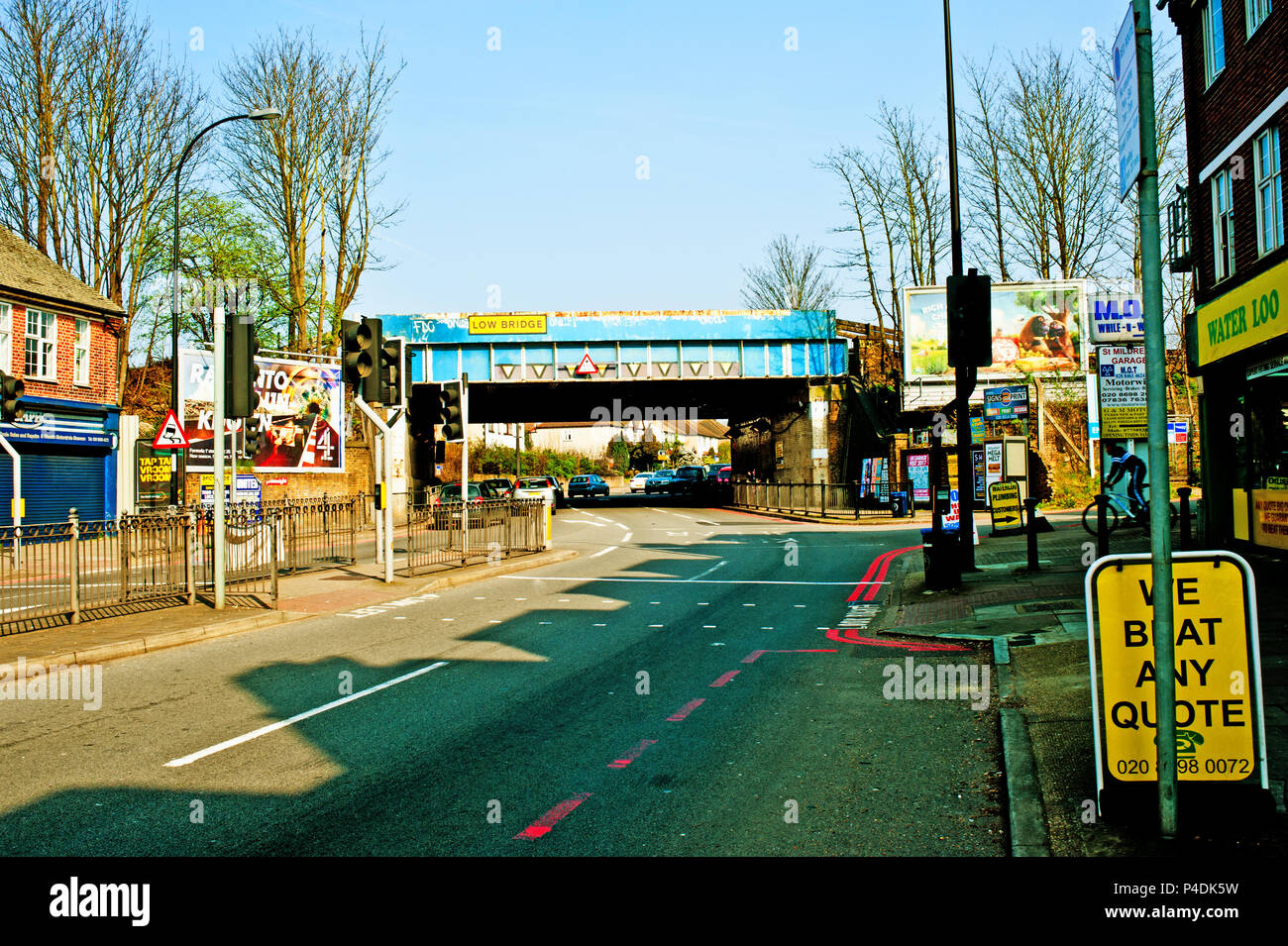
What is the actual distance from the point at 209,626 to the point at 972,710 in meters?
8.69

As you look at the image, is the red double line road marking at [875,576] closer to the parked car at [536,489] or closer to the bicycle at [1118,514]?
the bicycle at [1118,514]

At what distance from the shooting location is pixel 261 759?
6277 millimetres

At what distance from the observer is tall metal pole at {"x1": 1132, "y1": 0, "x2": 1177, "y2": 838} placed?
396 centimetres

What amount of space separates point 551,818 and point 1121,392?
407 inches

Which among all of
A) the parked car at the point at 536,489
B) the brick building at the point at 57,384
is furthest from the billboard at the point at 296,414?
the parked car at the point at 536,489

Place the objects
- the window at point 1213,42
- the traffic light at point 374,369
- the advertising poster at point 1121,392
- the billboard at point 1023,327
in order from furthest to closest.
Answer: the billboard at point 1023,327
the window at point 1213,42
the traffic light at point 374,369
the advertising poster at point 1121,392

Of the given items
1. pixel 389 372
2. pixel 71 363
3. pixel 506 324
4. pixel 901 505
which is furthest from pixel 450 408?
pixel 506 324

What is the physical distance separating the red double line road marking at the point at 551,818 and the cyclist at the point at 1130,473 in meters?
→ 16.7

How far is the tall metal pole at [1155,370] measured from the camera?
13.0ft

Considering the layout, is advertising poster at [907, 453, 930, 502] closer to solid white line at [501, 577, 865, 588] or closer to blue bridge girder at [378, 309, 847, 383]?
blue bridge girder at [378, 309, 847, 383]

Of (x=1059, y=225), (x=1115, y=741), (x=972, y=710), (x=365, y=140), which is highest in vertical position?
(x=365, y=140)

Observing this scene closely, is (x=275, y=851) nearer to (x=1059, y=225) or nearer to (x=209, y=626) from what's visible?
(x=209, y=626)

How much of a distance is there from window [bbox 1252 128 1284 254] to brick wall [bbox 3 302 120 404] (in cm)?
2753
